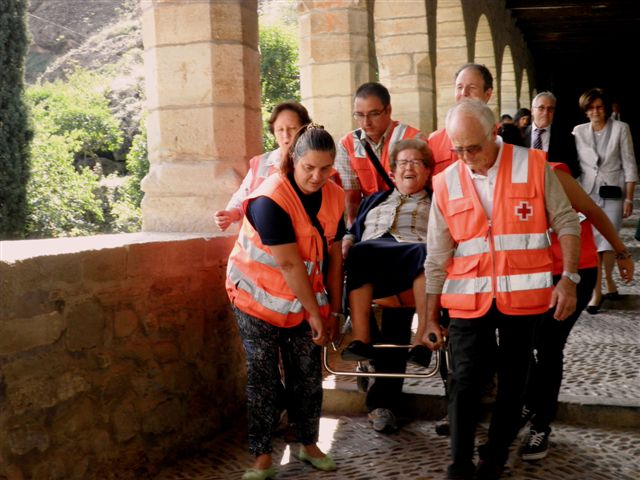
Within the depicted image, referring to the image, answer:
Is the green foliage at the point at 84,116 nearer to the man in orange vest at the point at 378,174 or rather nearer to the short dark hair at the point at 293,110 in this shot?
the man in orange vest at the point at 378,174

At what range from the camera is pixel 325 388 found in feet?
11.6

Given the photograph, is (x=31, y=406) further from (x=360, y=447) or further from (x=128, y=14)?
(x=128, y=14)

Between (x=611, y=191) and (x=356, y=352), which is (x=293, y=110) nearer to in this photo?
(x=356, y=352)

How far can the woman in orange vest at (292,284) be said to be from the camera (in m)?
2.58

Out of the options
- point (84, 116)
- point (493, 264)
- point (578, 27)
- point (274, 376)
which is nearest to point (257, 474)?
point (274, 376)

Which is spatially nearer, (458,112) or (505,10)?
(458,112)

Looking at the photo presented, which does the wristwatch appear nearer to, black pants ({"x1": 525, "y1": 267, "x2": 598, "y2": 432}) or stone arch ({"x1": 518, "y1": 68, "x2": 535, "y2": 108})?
black pants ({"x1": 525, "y1": 267, "x2": 598, "y2": 432})

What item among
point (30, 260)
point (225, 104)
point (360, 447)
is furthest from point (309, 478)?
point (225, 104)

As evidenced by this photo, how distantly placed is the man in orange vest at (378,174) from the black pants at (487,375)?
60 cm

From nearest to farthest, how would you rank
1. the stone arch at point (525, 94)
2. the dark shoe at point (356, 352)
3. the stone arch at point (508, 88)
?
1. the dark shoe at point (356, 352)
2. the stone arch at point (508, 88)
3. the stone arch at point (525, 94)

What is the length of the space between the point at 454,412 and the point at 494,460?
0.22 meters

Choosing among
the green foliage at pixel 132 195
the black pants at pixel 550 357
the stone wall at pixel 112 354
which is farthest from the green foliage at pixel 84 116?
the black pants at pixel 550 357

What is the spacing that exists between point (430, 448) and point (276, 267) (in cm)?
99

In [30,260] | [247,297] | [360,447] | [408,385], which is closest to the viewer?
[30,260]
